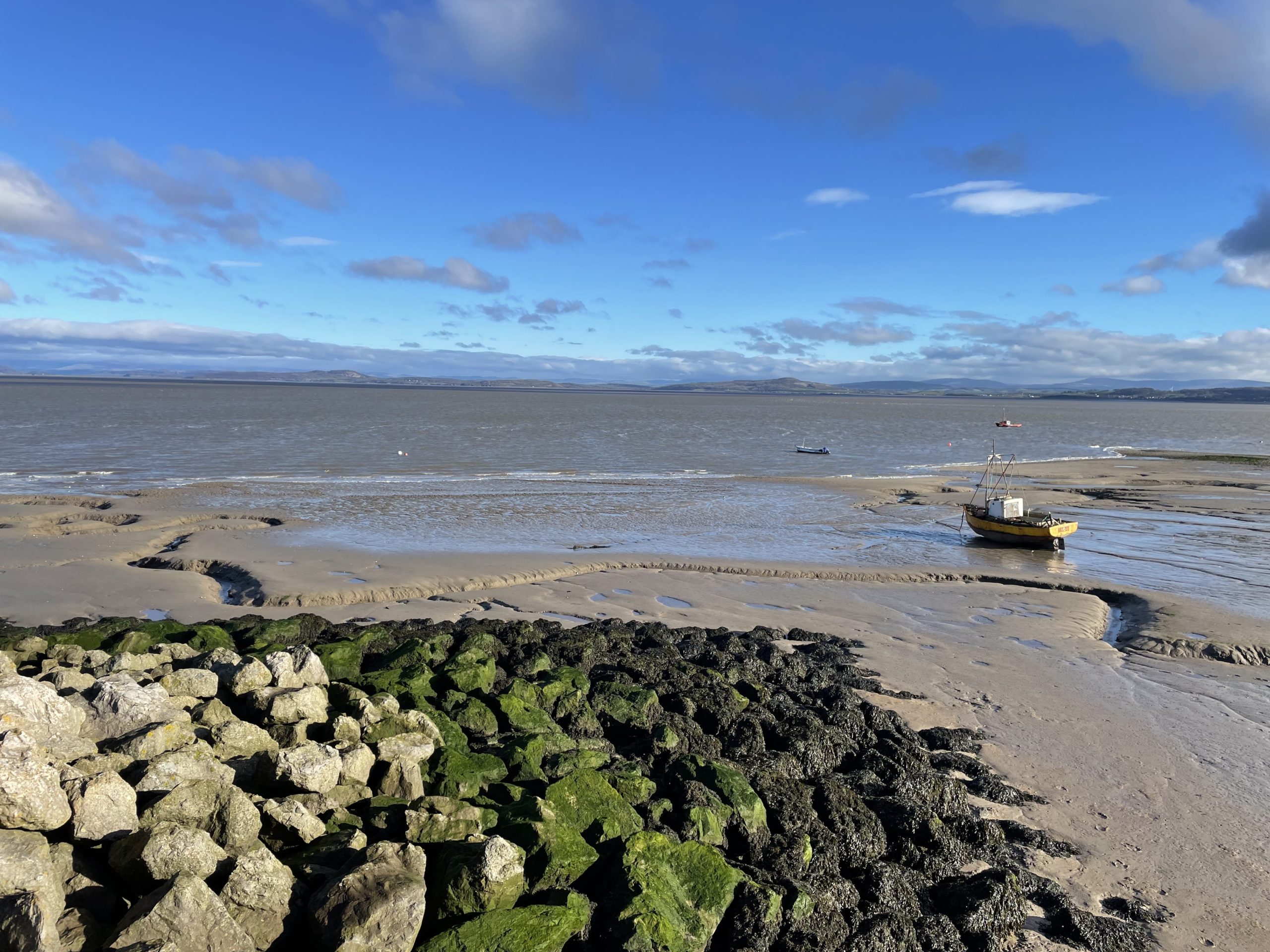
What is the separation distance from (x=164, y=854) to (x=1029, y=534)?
2340 centimetres

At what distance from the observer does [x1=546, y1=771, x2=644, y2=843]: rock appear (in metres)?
7.48

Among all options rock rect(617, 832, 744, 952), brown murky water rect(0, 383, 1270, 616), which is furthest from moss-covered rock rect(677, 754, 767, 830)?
brown murky water rect(0, 383, 1270, 616)

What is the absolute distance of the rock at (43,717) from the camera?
Result: 686 cm

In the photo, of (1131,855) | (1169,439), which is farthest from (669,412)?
(1131,855)

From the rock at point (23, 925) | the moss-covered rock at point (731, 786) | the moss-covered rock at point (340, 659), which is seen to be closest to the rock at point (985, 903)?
the moss-covered rock at point (731, 786)

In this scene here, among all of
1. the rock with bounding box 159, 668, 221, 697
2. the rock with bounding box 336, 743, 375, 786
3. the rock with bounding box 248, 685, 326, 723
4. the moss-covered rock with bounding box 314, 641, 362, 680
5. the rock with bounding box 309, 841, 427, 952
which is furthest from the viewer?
the moss-covered rock with bounding box 314, 641, 362, 680

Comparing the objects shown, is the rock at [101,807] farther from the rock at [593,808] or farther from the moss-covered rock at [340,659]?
the moss-covered rock at [340,659]

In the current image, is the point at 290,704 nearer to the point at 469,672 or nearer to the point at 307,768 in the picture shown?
the point at 307,768

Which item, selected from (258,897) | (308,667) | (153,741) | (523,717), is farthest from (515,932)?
(308,667)

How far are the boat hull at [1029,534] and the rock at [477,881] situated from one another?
21.6 m

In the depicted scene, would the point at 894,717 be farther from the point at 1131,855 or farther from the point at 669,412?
the point at 669,412

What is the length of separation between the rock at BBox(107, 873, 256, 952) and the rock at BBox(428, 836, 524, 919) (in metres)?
1.23

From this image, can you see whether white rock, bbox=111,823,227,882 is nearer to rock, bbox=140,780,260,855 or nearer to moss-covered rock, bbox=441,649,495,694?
rock, bbox=140,780,260,855

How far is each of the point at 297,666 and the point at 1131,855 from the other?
8.97 metres
